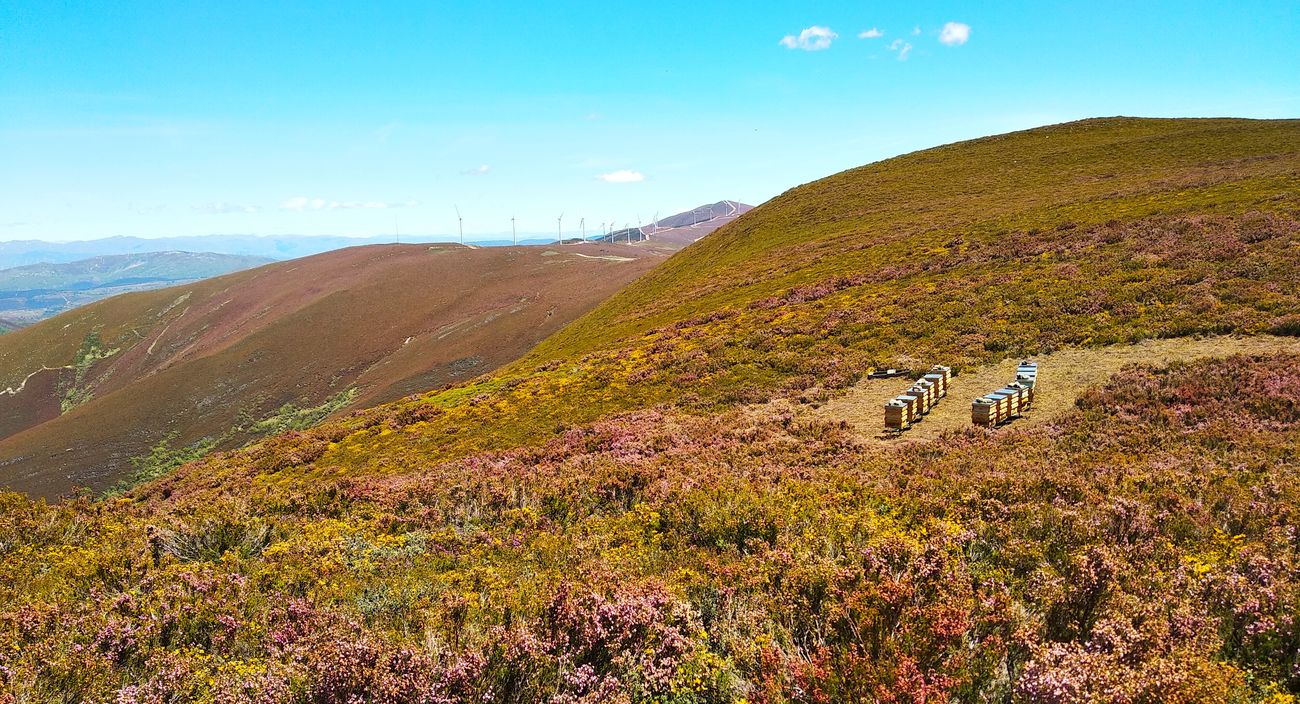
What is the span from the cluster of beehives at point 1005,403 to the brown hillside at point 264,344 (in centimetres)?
5360

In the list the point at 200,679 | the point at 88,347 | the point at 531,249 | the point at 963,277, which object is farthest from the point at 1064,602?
the point at 88,347

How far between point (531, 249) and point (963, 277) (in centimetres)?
10477

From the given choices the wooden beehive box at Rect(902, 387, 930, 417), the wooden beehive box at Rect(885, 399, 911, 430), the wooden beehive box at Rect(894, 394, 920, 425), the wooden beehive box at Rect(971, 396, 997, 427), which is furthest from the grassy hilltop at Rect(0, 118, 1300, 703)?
the wooden beehive box at Rect(894, 394, 920, 425)

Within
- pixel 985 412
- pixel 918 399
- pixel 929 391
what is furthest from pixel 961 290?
pixel 985 412

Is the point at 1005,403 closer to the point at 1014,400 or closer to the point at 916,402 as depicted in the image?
the point at 1014,400

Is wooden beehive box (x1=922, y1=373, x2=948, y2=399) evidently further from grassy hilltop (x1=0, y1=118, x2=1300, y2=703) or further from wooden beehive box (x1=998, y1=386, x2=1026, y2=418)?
wooden beehive box (x1=998, y1=386, x2=1026, y2=418)

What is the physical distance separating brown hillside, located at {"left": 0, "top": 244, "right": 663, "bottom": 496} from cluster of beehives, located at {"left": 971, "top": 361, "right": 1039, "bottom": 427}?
2110 inches

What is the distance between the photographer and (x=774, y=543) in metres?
9.72

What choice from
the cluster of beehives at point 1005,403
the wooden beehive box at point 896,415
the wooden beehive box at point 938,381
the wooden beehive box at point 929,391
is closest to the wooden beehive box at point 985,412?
the cluster of beehives at point 1005,403

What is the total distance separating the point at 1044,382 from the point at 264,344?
3868 inches

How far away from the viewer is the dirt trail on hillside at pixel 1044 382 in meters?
17.0

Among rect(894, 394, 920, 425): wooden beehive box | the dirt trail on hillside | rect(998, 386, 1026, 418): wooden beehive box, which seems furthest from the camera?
rect(894, 394, 920, 425): wooden beehive box

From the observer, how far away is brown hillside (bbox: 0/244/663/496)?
65.3 m

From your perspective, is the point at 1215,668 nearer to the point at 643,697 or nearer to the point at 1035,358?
the point at 643,697
